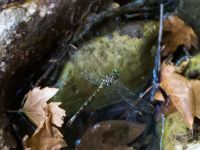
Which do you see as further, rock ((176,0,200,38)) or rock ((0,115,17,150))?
rock ((176,0,200,38))

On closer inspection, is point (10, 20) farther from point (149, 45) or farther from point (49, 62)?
point (149, 45)

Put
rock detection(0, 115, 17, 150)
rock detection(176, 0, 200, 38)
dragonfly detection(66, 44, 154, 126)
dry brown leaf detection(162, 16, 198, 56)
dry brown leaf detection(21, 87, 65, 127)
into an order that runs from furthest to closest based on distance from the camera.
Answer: rock detection(176, 0, 200, 38)
dry brown leaf detection(162, 16, 198, 56)
dragonfly detection(66, 44, 154, 126)
dry brown leaf detection(21, 87, 65, 127)
rock detection(0, 115, 17, 150)

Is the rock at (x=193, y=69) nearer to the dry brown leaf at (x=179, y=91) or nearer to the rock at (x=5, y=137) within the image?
the dry brown leaf at (x=179, y=91)


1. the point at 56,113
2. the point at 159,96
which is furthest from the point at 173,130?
the point at 56,113

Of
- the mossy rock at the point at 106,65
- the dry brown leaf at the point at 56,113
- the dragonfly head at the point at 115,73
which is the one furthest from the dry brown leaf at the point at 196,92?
the dry brown leaf at the point at 56,113

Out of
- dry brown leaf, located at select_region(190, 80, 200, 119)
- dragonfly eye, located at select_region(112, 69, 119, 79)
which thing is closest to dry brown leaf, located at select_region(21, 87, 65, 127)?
dragonfly eye, located at select_region(112, 69, 119, 79)

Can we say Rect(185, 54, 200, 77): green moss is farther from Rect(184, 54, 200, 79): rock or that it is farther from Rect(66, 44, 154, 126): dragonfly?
Rect(66, 44, 154, 126): dragonfly
